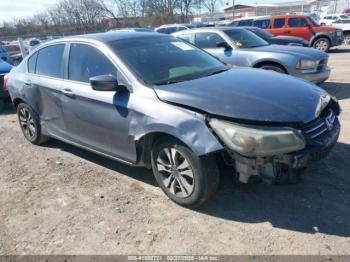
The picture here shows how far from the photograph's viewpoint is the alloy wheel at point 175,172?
340 cm

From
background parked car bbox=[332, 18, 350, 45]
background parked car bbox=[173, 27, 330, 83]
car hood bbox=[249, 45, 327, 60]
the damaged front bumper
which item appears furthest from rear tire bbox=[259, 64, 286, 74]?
background parked car bbox=[332, 18, 350, 45]

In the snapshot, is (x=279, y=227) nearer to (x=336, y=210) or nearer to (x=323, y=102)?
(x=336, y=210)

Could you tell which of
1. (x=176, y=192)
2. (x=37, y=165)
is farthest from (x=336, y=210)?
(x=37, y=165)

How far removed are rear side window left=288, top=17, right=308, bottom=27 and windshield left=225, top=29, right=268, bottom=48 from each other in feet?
29.2

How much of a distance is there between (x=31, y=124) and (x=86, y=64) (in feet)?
6.44

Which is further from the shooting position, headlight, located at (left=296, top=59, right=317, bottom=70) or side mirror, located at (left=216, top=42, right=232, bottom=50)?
side mirror, located at (left=216, top=42, right=232, bottom=50)

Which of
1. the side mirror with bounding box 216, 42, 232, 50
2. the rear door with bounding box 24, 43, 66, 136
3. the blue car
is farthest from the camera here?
the blue car

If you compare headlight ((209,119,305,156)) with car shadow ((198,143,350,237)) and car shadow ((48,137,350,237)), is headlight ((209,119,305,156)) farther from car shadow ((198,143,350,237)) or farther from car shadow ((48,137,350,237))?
car shadow ((198,143,350,237))

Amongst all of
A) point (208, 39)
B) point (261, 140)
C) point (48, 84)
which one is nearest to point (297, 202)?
point (261, 140)

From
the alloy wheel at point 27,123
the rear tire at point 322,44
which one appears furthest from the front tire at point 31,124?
the rear tire at point 322,44

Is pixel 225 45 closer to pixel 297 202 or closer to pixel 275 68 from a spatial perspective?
pixel 275 68

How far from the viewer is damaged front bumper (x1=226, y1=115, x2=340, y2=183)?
9.81 ft

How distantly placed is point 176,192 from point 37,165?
95.6 inches

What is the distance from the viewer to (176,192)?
3.63 m
